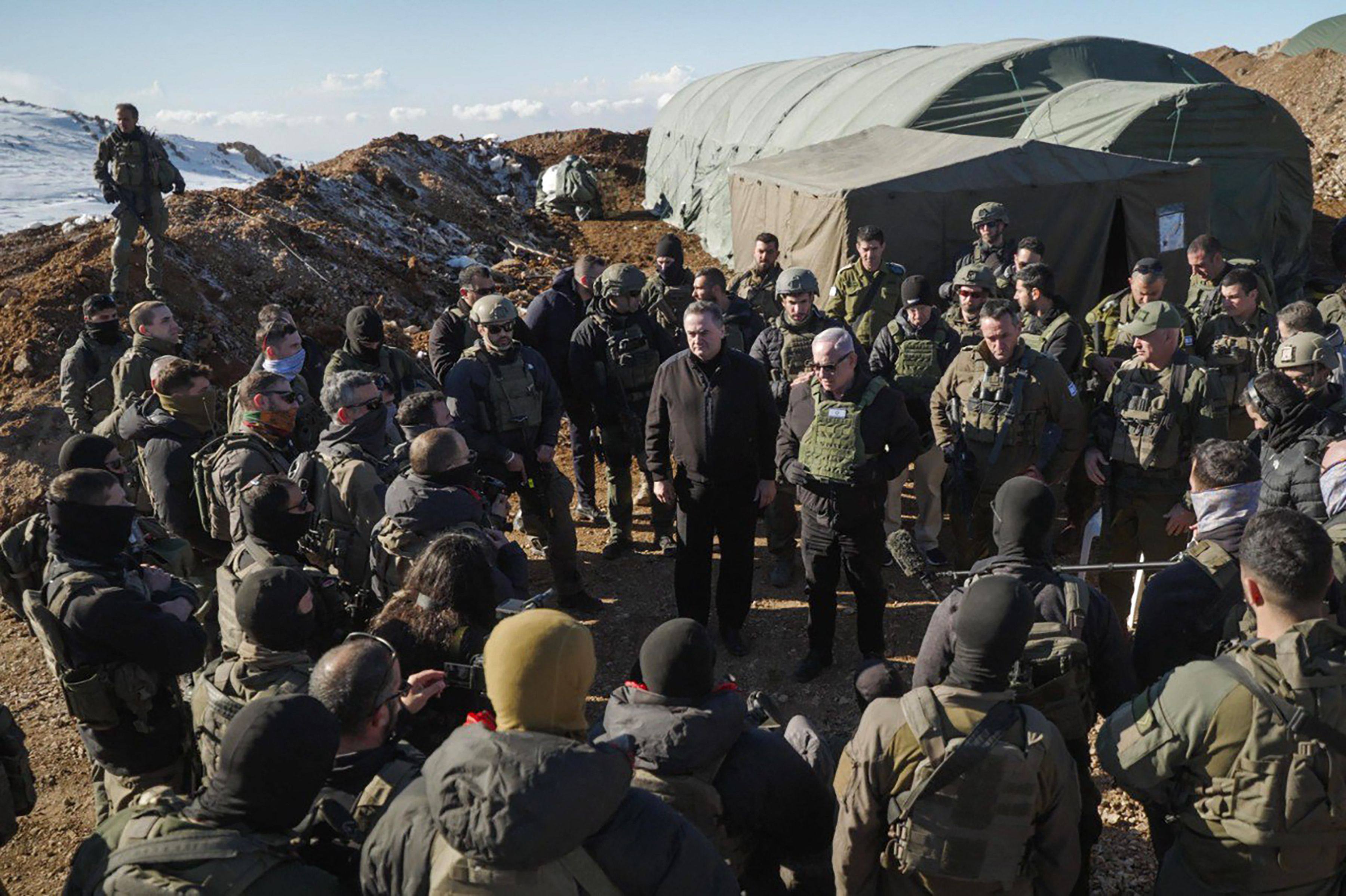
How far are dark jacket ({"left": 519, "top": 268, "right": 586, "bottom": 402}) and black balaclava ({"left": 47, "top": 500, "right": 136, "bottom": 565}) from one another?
4240 millimetres

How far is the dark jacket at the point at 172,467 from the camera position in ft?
17.9

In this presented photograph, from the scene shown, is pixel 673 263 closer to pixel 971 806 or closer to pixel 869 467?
pixel 869 467

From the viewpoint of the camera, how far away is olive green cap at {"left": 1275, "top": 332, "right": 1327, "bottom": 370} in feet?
15.9

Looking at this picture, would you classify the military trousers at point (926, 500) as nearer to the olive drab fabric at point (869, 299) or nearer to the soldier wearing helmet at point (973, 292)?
the soldier wearing helmet at point (973, 292)

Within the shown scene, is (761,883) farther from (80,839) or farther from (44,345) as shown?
(44,345)

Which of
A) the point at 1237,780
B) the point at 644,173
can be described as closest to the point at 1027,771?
the point at 1237,780

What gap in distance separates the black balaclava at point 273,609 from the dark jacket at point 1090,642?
87.3 inches

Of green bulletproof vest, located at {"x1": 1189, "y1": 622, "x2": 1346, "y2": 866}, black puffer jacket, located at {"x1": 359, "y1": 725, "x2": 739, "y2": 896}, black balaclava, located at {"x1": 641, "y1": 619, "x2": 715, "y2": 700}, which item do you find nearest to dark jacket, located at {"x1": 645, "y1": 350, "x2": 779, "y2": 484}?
black balaclava, located at {"x1": 641, "y1": 619, "x2": 715, "y2": 700}

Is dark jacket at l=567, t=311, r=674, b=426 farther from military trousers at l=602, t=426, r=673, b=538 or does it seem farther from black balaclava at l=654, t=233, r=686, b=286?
black balaclava at l=654, t=233, r=686, b=286

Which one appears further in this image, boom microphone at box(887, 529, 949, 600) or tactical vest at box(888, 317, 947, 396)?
tactical vest at box(888, 317, 947, 396)

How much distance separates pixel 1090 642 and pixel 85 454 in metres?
4.48

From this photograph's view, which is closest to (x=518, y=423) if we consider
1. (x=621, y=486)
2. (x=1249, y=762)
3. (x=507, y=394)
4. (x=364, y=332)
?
(x=507, y=394)

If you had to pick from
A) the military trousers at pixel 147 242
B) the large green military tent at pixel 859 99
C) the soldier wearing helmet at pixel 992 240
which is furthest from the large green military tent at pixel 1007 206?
the military trousers at pixel 147 242

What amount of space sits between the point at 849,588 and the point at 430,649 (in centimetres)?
419
